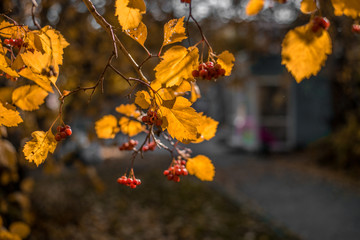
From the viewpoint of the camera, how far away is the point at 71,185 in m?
8.16

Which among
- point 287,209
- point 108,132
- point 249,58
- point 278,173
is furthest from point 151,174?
point 108,132

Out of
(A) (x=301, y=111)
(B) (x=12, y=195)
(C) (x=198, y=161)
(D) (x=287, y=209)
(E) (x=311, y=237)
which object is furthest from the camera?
(A) (x=301, y=111)

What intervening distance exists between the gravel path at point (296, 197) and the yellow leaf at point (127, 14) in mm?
4955

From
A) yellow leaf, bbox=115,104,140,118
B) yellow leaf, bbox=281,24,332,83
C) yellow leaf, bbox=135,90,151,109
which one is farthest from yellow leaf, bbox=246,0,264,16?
yellow leaf, bbox=115,104,140,118

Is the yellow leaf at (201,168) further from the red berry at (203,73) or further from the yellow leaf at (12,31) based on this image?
the yellow leaf at (12,31)

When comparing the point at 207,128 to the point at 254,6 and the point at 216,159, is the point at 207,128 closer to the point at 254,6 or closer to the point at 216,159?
the point at 254,6

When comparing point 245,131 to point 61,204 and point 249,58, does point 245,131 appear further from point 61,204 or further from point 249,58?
point 61,204

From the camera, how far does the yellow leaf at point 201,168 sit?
1.08 m

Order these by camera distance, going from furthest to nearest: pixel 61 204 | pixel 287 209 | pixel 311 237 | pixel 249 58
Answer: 1. pixel 249 58
2. pixel 287 209
3. pixel 61 204
4. pixel 311 237

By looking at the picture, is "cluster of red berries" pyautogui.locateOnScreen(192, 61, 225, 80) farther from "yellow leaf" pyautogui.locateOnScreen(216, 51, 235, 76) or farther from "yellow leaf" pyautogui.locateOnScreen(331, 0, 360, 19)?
"yellow leaf" pyautogui.locateOnScreen(331, 0, 360, 19)

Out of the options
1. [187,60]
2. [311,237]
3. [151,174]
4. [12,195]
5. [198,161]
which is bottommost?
→ [151,174]

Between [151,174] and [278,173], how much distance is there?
371 centimetres

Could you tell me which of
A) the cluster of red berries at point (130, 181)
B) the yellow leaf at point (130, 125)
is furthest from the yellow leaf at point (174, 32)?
the cluster of red berries at point (130, 181)

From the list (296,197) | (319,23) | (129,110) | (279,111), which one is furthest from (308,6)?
(279,111)
